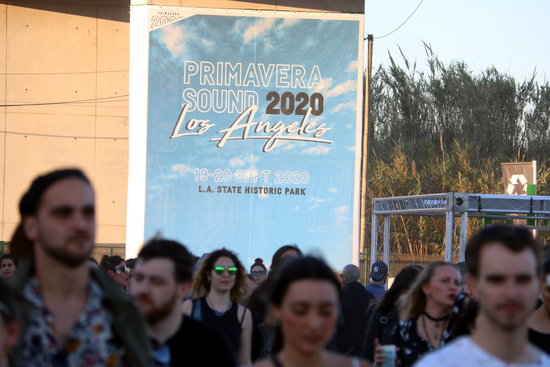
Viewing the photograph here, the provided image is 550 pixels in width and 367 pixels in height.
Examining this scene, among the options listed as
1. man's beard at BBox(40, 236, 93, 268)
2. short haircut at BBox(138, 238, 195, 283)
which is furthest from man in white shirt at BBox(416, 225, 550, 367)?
short haircut at BBox(138, 238, 195, 283)

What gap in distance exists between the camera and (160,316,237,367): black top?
452 cm

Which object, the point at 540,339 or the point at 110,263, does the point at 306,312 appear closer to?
the point at 540,339

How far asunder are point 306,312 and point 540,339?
7.86 feet

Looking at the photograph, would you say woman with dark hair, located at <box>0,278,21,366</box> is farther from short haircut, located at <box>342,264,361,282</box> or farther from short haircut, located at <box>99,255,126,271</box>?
short haircut, located at <box>342,264,361,282</box>

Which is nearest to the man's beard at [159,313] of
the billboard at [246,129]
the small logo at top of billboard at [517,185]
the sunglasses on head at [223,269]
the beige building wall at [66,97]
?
the sunglasses on head at [223,269]

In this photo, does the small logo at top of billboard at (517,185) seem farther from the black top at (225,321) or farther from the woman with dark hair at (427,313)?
the woman with dark hair at (427,313)

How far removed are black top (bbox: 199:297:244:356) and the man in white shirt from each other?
4.18 metres

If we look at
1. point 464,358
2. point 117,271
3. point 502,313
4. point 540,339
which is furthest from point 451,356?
point 117,271

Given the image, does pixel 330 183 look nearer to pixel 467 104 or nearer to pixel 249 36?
pixel 249 36

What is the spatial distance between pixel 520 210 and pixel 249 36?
6.91m

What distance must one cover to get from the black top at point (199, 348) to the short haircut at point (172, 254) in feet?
1.10

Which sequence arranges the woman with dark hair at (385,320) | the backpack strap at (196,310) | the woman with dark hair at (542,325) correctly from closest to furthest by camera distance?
the woman with dark hair at (542,325)
the woman with dark hair at (385,320)
the backpack strap at (196,310)

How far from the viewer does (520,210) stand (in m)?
17.7

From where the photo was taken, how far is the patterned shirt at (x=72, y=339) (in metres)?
3.55
